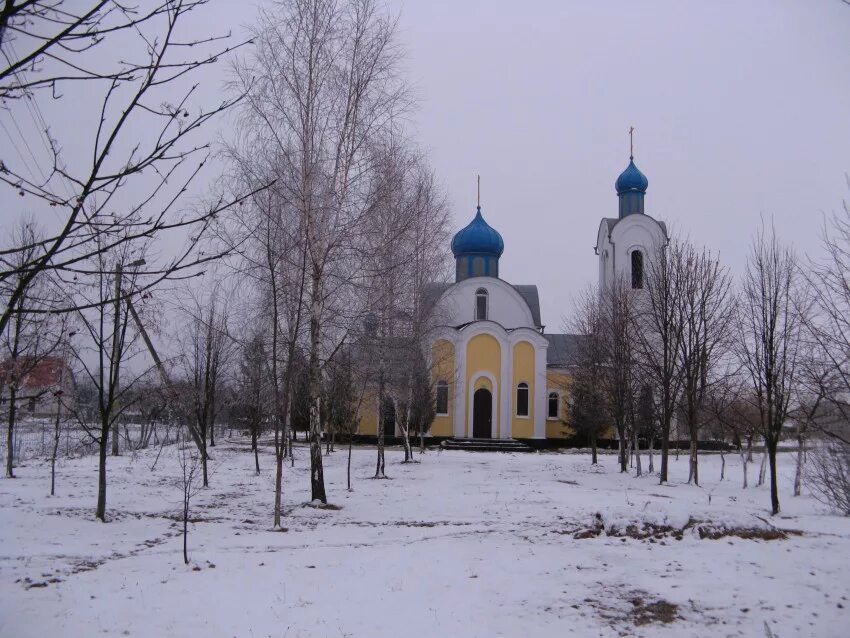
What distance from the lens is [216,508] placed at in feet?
42.0

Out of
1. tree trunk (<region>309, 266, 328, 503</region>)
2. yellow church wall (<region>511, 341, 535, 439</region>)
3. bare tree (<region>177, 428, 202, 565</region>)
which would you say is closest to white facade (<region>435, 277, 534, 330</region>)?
yellow church wall (<region>511, 341, 535, 439</region>)

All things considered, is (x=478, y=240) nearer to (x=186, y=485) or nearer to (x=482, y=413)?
(x=482, y=413)

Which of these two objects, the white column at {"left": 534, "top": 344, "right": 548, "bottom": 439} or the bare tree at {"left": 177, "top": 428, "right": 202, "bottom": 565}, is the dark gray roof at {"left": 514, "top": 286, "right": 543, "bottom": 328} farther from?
the bare tree at {"left": 177, "top": 428, "right": 202, "bottom": 565}

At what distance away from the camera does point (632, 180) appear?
127 ft

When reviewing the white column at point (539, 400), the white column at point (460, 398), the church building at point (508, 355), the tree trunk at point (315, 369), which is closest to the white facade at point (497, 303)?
the church building at point (508, 355)

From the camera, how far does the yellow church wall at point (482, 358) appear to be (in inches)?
1414

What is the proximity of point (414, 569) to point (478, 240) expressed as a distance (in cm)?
3216

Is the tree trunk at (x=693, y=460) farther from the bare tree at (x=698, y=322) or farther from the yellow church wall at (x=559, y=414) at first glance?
the yellow church wall at (x=559, y=414)

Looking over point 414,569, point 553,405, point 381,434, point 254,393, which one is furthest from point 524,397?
point 414,569

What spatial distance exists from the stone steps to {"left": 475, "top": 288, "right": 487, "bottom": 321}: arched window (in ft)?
23.1

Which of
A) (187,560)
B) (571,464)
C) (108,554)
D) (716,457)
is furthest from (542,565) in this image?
(716,457)

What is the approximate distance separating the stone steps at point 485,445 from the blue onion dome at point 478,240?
10.8 m

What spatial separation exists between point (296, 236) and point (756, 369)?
9.29 metres

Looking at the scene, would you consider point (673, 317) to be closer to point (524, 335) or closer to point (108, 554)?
point (108, 554)
